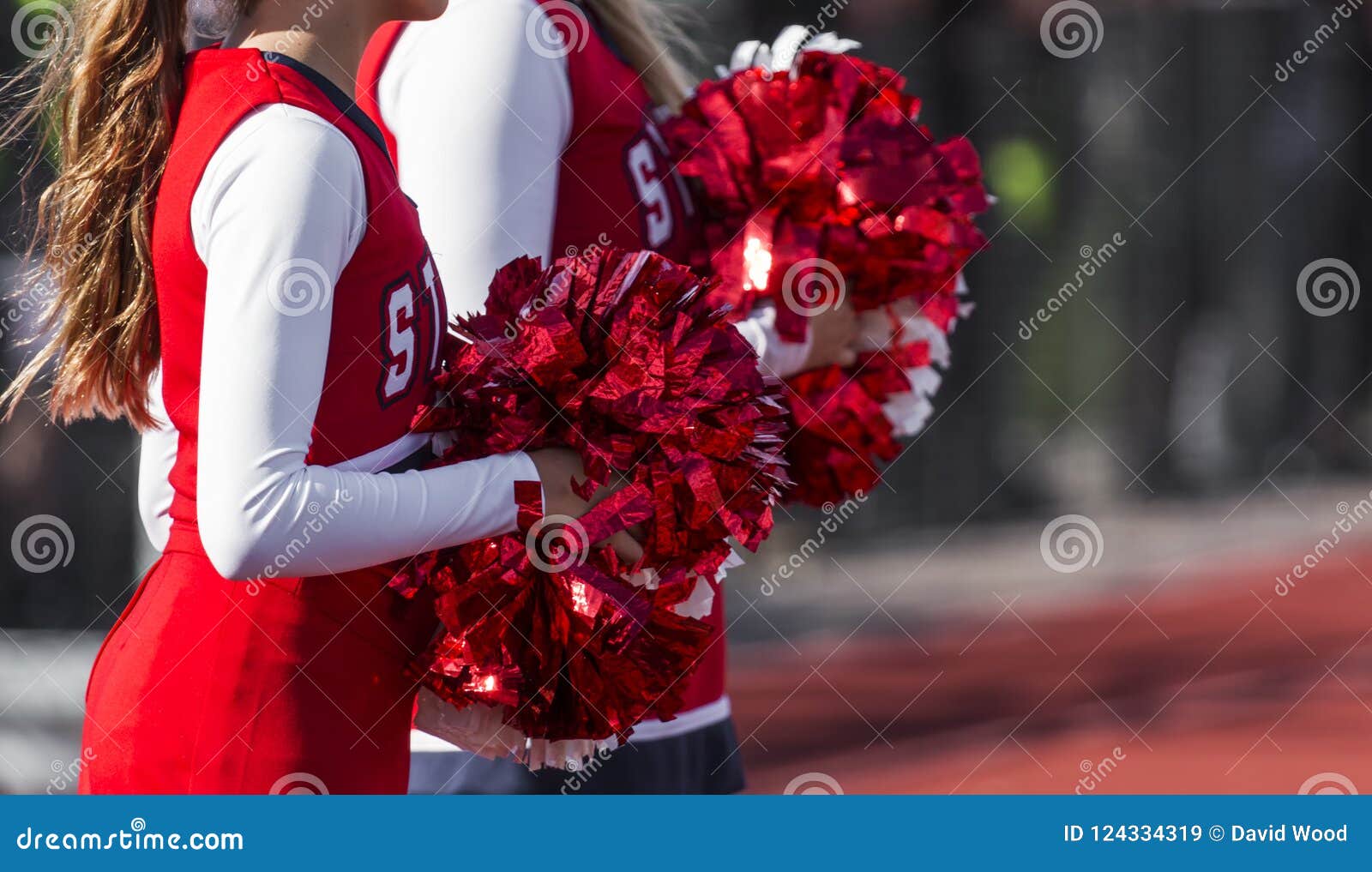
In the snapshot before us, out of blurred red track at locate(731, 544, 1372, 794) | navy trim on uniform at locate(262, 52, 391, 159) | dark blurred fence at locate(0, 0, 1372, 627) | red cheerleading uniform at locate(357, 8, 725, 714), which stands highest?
dark blurred fence at locate(0, 0, 1372, 627)

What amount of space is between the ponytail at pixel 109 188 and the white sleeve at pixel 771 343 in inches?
36.4

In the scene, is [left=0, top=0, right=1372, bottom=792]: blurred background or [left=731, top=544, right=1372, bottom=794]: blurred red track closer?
[left=731, top=544, right=1372, bottom=794]: blurred red track

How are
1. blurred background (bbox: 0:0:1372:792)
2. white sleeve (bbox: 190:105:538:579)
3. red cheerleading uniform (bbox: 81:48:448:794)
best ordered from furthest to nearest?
1. blurred background (bbox: 0:0:1372:792)
2. red cheerleading uniform (bbox: 81:48:448:794)
3. white sleeve (bbox: 190:105:538:579)

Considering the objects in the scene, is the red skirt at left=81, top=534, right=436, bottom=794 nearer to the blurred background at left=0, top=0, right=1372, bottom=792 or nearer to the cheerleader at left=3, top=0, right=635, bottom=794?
the cheerleader at left=3, top=0, right=635, bottom=794

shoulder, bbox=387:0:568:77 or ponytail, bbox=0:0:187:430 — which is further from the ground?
shoulder, bbox=387:0:568:77

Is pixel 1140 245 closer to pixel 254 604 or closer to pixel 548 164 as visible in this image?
pixel 548 164

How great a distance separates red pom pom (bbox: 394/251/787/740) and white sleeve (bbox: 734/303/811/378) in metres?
0.50

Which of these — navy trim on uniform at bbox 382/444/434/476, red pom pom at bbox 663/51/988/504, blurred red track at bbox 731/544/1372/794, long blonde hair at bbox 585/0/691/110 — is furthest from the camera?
blurred red track at bbox 731/544/1372/794

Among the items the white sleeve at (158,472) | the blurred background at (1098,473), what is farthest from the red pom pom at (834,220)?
the blurred background at (1098,473)

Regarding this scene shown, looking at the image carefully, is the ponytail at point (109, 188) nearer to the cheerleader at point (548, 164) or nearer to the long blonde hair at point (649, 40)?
the cheerleader at point (548, 164)

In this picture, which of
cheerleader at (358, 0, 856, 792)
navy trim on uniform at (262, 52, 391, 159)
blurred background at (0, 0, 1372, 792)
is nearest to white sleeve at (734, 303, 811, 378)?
cheerleader at (358, 0, 856, 792)

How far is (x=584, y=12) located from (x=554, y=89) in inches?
9.6

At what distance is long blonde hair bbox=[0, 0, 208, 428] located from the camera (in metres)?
1.76

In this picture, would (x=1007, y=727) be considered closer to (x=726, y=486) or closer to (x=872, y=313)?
(x=872, y=313)
